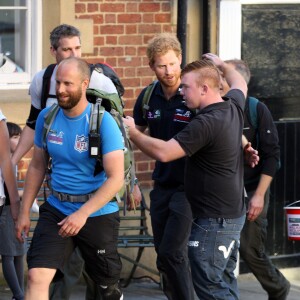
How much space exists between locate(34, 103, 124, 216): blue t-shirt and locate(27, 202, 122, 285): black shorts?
96mm

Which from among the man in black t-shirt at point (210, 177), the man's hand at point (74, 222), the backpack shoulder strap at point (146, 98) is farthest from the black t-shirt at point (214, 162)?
the backpack shoulder strap at point (146, 98)

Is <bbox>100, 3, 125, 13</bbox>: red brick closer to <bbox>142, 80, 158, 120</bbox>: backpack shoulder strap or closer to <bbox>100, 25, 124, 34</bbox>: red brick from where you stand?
<bbox>100, 25, 124, 34</bbox>: red brick

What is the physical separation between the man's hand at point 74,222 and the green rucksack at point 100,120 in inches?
13.2

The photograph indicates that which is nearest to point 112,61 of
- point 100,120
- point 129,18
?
point 129,18

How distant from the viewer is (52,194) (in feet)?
23.2

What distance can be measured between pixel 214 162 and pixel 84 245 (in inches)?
39.7

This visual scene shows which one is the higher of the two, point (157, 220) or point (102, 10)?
point (102, 10)

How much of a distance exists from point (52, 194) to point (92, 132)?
546 millimetres

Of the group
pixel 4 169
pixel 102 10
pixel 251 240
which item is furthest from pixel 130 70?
pixel 4 169

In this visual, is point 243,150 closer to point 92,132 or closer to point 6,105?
point 92,132

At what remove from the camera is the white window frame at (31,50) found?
9562 mm

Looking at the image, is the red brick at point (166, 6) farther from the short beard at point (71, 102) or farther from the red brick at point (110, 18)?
the short beard at point (71, 102)

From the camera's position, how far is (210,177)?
686cm

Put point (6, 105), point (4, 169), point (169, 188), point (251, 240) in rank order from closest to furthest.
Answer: point (4, 169) → point (169, 188) → point (251, 240) → point (6, 105)
